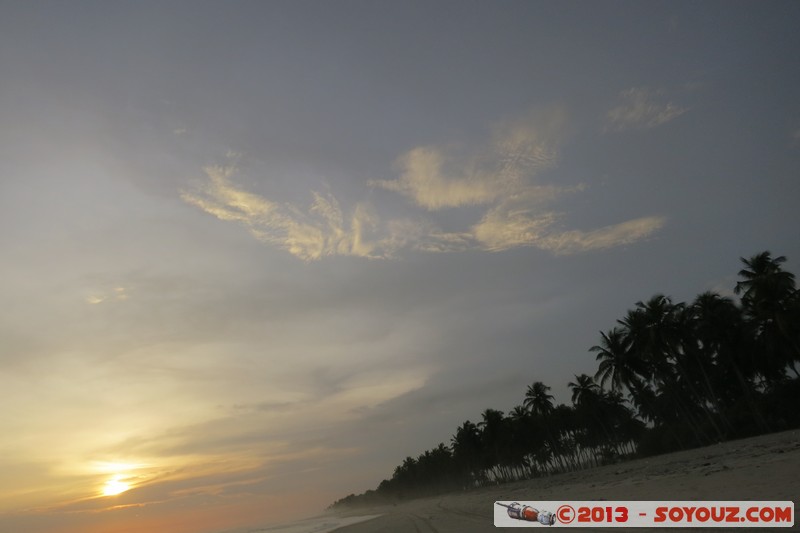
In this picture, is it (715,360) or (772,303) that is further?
(715,360)

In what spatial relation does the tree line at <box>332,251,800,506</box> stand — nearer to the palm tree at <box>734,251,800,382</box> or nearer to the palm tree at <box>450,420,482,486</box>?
the palm tree at <box>734,251,800,382</box>

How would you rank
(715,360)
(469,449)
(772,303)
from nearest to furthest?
(772,303)
(715,360)
(469,449)

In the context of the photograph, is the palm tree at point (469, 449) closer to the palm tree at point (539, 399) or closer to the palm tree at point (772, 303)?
the palm tree at point (539, 399)

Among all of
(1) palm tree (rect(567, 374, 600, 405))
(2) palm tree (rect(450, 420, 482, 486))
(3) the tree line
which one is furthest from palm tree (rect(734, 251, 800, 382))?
(2) palm tree (rect(450, 420, 482, 486))

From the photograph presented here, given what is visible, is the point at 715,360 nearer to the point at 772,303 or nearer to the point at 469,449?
the point at 772,303

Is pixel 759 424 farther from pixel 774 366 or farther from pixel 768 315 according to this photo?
pixel 768 315

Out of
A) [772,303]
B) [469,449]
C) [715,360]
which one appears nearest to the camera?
[772,303]

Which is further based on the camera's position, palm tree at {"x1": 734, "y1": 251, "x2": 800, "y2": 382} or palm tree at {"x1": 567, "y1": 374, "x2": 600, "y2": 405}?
palm tree at {"x1": 567, "y1": 374, "x2": 600, "y2": 405}

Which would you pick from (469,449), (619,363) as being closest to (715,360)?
(619,363)

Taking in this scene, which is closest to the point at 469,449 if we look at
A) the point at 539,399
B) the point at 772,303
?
the point at 539,399

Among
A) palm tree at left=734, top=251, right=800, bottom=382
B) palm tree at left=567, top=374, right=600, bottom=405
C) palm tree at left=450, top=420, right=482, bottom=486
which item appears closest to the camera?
palm tree at left=734, top=251, right=800, bottom=382

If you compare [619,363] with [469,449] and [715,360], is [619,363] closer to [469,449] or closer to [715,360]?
[715,360]

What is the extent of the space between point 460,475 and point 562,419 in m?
69.6

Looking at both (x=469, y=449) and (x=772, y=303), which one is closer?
(x=772, y=303)
